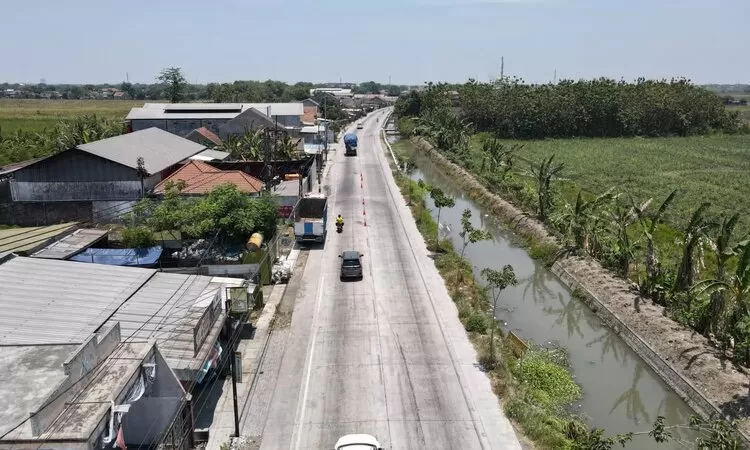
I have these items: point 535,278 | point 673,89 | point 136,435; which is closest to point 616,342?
point 535,278

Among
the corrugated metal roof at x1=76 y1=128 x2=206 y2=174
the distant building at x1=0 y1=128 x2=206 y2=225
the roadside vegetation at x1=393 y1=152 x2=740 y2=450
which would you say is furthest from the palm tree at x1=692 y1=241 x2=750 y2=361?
the corrugated metal roof at x1=76 y1=128 x2=206 y2=174

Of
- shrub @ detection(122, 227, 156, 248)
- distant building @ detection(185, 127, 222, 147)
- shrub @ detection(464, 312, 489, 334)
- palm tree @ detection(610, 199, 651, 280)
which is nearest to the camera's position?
shrub @ detection(464, 312, 489, 334)

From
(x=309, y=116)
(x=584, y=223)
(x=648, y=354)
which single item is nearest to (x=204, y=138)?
(x=309, y=116)

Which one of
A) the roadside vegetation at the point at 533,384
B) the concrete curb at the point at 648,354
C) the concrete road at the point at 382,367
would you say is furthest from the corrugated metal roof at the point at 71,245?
the concrete curb at the point at 648,354

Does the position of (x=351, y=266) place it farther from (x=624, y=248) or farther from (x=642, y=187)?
(x=642, y=187)

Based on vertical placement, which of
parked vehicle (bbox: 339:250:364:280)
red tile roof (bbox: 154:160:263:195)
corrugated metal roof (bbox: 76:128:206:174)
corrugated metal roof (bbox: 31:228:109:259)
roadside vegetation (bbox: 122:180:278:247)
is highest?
corrugated metal roof (bbox: 76:128:206:174)

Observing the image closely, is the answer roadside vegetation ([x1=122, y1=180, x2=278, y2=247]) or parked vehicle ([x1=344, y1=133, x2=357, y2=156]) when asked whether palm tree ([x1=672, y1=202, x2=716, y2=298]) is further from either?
parked vehicle ([x1=344, y1=133, x2=357, y2=156])
